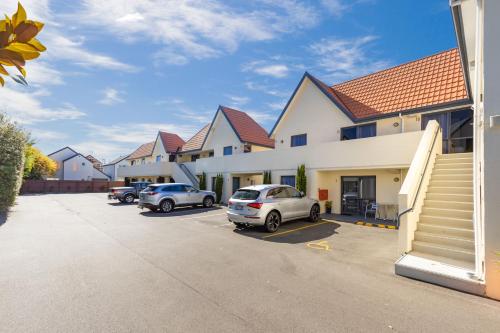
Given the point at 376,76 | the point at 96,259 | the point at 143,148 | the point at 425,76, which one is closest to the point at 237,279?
the point at 96,259

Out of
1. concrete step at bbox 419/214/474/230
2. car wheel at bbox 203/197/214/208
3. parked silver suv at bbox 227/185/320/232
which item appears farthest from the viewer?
car wheel at bbox 203/197/214/208

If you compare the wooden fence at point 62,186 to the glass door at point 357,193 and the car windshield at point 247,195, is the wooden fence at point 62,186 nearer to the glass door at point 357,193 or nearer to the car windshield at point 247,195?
the car windshield at point 247,195

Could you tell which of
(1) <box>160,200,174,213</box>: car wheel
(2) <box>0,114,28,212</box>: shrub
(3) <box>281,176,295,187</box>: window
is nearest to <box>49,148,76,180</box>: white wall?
(2) <box>0,114,28,212</box>: shrub

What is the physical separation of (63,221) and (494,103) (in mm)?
16601

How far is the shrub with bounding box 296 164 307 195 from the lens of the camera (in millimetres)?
15508

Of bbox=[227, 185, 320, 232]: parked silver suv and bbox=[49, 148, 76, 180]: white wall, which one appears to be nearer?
bbox=[227, 185, 320, 232]: parked silver suv

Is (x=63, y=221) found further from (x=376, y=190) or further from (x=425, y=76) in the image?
(x=425, y=76)

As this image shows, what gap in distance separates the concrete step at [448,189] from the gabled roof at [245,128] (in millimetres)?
16149

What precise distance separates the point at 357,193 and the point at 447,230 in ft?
26.1

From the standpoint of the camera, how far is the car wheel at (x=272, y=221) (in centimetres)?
1067

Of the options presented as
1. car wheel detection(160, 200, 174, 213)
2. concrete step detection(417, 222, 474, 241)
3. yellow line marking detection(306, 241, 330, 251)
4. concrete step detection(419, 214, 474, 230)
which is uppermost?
concrete step detection(419, 214, 474, 230)

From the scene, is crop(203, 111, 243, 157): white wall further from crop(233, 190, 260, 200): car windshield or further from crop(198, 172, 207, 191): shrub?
crop(233, 190, 260, 200): car windshield

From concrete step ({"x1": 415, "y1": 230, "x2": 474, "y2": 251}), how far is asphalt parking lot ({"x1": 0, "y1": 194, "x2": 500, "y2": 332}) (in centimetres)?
105

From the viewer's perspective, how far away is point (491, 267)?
16.5ft
